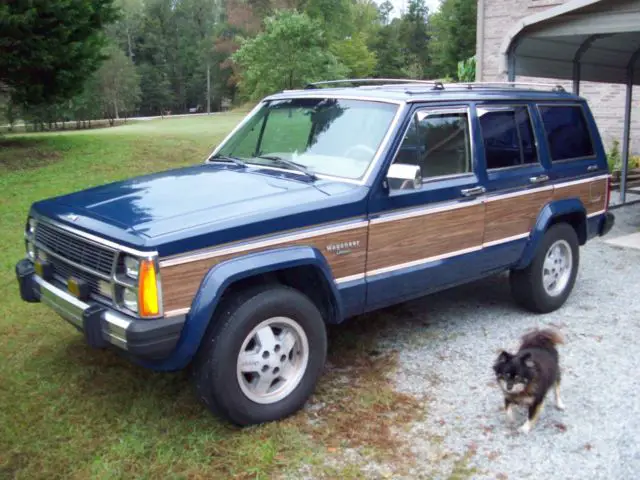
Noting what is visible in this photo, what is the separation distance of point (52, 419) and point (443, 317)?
340 centimetres

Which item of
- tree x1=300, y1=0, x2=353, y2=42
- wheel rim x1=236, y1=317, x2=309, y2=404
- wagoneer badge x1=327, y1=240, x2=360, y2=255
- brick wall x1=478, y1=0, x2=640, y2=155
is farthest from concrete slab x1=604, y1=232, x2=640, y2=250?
tree x1=300, y1=0, x2=353, y2=42

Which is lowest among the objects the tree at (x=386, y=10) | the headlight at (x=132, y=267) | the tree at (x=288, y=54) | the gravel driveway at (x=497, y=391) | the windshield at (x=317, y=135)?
the gravel driveway at (x=497, y=391)

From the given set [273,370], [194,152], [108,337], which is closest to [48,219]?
[108,337]

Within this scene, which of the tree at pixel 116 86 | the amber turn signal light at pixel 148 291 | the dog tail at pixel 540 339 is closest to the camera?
the amber turn signal light at pixel 148 291

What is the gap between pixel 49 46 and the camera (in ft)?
44.8

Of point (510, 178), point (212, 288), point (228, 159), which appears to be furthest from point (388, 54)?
point (212, 288)

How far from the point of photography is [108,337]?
3.66m

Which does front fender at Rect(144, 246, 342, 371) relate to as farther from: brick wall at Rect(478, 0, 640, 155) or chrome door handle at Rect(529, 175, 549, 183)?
brick wall at Rect(478, 0, 640, 155)

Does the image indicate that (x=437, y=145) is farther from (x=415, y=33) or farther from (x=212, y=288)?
(x=415, y=33)

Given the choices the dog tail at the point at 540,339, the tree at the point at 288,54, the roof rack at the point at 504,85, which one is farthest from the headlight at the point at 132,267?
the tree at the point at 288,54

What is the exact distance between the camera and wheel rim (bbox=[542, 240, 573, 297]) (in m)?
6.04

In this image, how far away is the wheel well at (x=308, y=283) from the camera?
412 cm

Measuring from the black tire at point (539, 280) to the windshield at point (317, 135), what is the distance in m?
2.08

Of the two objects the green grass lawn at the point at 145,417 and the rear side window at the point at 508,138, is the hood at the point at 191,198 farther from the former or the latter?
the rear side window at the point at 508,138
